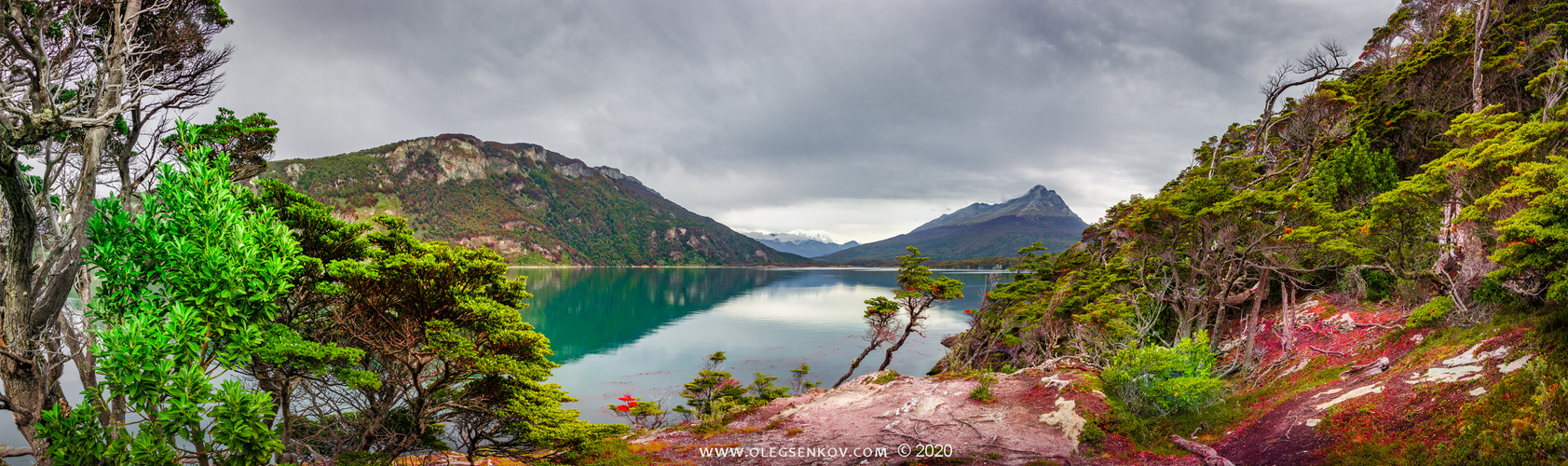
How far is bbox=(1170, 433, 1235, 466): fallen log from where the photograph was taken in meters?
8.33

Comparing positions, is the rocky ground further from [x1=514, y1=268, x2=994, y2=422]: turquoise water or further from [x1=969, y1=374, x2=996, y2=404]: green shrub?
[x1=514, y1=268, x2=994, y2=422]: turquoise water

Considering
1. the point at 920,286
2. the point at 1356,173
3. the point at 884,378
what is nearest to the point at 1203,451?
the point at 884,378

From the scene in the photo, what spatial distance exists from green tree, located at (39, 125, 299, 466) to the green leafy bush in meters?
15.4

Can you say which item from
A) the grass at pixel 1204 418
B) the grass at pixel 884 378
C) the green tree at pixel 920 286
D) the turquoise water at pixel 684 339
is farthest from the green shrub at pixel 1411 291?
the turquoise water at pixel 684 339

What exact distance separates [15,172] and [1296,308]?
27.7 m

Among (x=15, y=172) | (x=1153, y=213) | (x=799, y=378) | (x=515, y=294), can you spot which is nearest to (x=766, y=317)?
(x=799, y=378)

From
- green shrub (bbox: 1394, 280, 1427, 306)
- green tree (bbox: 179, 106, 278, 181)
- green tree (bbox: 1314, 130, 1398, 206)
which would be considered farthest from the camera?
green tree (bbox: 1314, 130, 1398, 206)

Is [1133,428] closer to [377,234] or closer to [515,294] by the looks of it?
[515,294]

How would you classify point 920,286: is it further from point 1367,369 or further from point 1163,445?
point 1367,369

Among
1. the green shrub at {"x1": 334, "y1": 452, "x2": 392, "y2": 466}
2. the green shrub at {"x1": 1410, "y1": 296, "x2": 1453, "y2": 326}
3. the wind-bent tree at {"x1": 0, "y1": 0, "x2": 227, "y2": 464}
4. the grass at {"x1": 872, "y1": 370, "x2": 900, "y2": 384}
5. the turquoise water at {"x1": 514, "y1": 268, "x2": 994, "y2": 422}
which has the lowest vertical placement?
the turquoise water at {"x1": 514, "y1": 268, "x2": 994, "y2": 422}

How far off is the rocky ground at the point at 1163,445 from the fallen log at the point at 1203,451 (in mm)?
193

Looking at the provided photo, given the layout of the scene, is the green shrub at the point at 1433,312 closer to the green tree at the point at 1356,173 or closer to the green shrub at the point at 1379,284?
the green shrub at the point at 1379,284

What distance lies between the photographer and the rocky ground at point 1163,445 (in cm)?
771

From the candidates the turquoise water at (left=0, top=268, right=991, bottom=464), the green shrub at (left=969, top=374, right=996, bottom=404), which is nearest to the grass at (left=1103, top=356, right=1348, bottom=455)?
the green shrub at (left=969, top=374, right=996, bottom=404)
